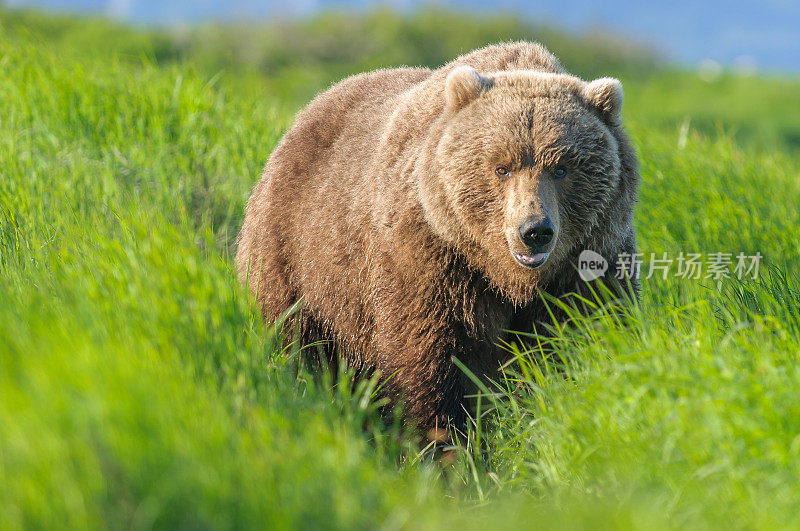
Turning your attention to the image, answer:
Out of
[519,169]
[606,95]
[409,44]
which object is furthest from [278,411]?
[409,44]

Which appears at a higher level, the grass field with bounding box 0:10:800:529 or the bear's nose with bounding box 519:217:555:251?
the bear's nose with bounding box 519:217:555:251

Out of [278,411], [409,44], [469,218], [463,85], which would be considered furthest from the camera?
[409,44]

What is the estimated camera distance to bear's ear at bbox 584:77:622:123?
423 cm

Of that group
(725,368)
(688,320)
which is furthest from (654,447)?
(688,320)

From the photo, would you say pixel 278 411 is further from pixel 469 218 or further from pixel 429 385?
pixel 469 218

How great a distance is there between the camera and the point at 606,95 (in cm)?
424

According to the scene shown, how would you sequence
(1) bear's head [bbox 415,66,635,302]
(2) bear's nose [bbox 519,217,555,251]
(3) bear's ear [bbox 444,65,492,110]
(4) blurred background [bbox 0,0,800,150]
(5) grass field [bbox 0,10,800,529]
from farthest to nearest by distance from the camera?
(4) blurred background [bbox 0,0,800,150] < (3) bear's ear [bbox 444,65,492,110] < (1) bear's head [bbox 415,66,635,302] < (2) bear's nose [bbox 519,217,555,251] < (5) grass field [bbox 0,10,800,529]

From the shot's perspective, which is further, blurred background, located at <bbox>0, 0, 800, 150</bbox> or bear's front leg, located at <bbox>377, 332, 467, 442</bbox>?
blurred background, located at <bbox>0, 0, 800, 150</bbox>

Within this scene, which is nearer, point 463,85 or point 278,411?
point 278,411

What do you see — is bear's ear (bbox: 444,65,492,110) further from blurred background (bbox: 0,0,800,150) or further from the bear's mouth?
blurred background (bbox: 0,0,800,150)

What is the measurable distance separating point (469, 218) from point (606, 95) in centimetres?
91

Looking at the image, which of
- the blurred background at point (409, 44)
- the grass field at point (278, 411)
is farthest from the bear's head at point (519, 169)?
the blurred background at point (409, 44)

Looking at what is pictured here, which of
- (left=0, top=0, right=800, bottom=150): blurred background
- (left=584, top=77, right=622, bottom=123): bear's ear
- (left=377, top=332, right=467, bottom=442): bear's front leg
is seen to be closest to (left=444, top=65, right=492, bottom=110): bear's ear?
(left=584, top=77, right=622, bottom=123): bear's ear

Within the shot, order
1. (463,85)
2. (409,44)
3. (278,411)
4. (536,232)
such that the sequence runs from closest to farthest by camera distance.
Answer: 1. (278,411)
2. (536,232)
3. (463,85)
4. (409,44)
